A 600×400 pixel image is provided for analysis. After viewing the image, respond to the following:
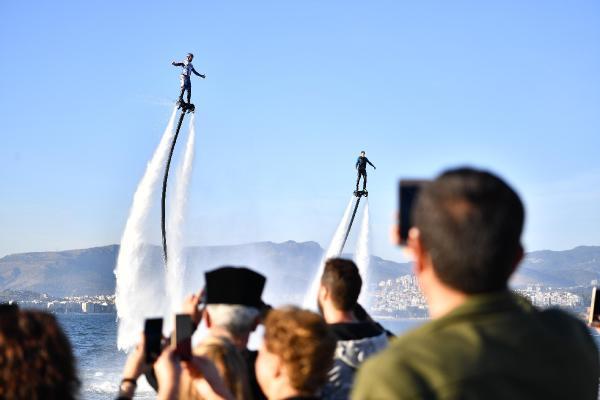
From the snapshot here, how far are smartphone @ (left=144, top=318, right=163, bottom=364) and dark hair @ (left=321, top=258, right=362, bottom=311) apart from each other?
1.61 metres

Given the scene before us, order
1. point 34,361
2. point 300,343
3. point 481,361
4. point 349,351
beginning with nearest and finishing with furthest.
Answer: point 481,361, point 34,361, point 300,343, point 349,351

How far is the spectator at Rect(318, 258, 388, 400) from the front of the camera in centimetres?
599

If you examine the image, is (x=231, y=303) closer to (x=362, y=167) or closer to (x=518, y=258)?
(x=518, y=258)

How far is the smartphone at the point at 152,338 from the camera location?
4871 mm

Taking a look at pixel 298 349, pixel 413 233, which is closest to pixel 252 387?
pixel 298 349

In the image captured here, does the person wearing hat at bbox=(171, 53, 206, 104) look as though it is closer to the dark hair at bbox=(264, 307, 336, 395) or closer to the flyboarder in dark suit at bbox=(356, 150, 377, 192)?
→ the flyboarder in dark suit at bbox=(356, 150, 377, 192)

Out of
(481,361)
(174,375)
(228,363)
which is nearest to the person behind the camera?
(481,361)

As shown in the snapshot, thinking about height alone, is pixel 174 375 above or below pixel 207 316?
below

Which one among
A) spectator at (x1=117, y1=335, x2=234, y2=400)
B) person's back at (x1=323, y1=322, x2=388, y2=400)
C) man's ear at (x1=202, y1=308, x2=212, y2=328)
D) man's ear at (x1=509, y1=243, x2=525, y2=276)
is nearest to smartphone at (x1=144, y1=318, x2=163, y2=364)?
spectator at (x1=117, y1=335, x2=234, y2=400)

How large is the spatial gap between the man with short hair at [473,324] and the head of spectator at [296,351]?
155cm

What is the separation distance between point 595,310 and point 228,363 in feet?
8.46

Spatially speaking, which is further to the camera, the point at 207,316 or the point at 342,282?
the point at 342,282

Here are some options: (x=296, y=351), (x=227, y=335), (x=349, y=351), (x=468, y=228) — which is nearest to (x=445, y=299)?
(x=468, y=228)

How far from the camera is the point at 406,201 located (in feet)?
11.0
